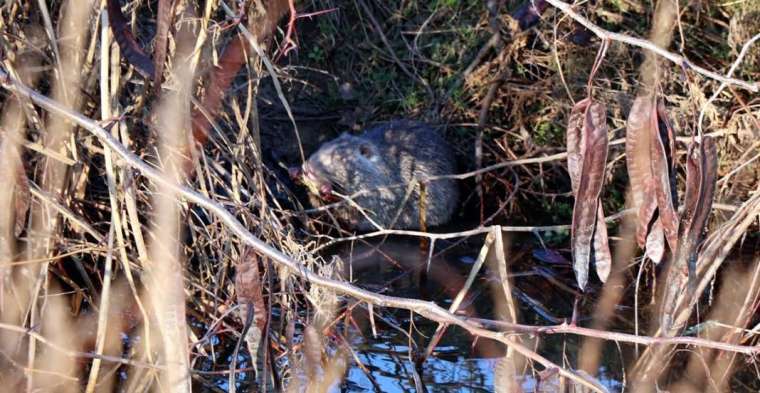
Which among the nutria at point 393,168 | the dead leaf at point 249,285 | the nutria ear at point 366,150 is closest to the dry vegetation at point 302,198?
the dead leaf at point 249,285

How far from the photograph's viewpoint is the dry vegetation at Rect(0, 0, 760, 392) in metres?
2.42

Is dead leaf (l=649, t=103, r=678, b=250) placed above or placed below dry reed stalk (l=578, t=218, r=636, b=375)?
above

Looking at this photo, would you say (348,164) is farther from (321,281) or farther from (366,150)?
(321,281)

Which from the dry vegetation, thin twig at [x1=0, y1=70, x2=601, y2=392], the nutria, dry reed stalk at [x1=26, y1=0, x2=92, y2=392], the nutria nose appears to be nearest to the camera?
thin twig at [x1=0, y1=70, x2=601, y2=392]

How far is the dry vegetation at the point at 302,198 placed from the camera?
242cm

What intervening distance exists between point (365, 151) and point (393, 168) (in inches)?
9.0

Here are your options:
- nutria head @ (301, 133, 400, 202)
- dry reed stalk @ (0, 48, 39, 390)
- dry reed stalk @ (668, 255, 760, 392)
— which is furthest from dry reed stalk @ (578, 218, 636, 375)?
dry reed stalk @ (0, 48, 39, 390)

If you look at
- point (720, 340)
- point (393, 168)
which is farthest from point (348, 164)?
point (720, 340)

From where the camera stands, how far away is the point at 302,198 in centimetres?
593

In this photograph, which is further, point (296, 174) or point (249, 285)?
point (296, 174)

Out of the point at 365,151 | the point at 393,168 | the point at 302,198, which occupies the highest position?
the point at 365,151

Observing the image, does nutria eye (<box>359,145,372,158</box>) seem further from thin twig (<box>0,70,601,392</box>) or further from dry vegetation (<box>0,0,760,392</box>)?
thin twig (<box>0,70,601,392</box>)

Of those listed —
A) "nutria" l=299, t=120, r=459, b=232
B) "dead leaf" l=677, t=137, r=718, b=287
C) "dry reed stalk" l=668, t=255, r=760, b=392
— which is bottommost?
"dry reed stalk" l=668, t=255, r=760, b=392

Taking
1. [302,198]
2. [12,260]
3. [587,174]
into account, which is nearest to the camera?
[587,174]
